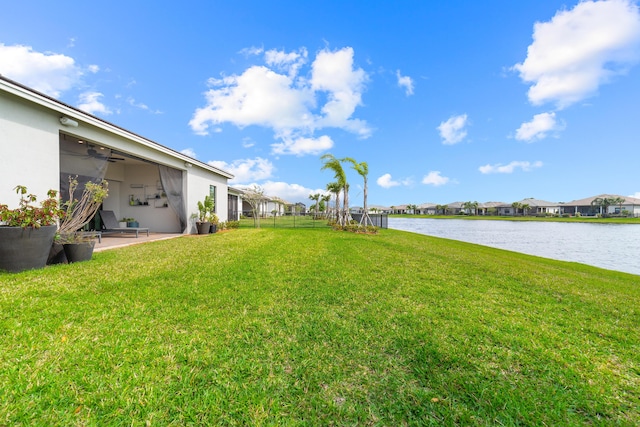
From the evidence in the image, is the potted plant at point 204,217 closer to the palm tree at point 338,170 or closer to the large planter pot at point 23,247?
the palm tree at point 338,170

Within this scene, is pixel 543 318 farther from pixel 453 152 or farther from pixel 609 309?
pixel 453 152

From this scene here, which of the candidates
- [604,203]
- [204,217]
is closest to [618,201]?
[604,203]

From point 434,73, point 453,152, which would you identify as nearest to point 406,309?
point 434,73

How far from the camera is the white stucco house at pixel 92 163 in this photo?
16.0 feet

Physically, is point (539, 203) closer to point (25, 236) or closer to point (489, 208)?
point (489, 208)

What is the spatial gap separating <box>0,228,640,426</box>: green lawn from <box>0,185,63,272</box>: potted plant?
31 cm

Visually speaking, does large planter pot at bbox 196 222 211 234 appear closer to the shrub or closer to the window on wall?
the window on wall

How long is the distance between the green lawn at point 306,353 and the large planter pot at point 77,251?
943 mm

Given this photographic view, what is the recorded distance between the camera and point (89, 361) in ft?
6.45

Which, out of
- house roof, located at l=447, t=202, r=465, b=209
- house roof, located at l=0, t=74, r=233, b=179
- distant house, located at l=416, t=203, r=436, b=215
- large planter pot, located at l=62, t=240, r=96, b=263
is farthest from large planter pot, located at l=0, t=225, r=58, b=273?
distant house, located at l=416, t=203, r=436, b=215

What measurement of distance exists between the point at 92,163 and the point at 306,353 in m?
8.53

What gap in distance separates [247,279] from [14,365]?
2630 mm

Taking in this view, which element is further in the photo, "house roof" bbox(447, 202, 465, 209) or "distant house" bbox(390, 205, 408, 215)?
"distant house" bbox(390, 205, 408, 215)

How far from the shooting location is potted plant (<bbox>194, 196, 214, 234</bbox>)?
11.3 m
